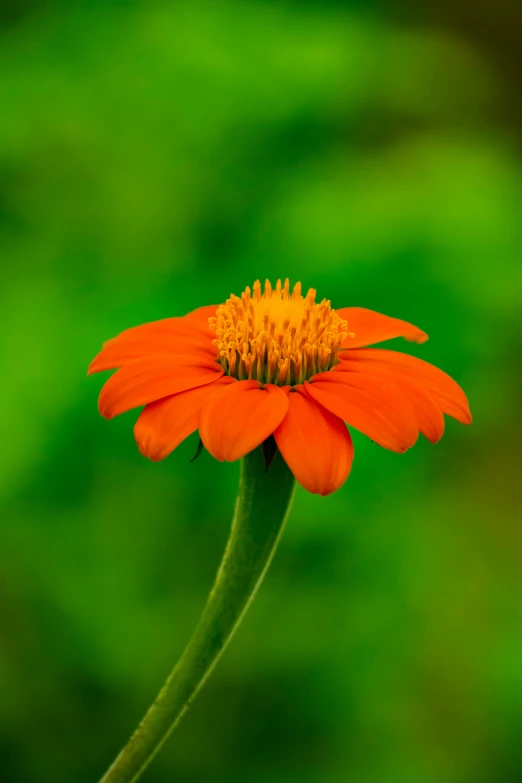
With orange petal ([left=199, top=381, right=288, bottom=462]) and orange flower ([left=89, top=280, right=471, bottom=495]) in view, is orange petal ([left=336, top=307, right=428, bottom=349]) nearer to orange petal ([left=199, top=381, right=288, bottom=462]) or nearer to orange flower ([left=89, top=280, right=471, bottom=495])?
orange flower ([left=89, top=280, right=471, bottom=495])

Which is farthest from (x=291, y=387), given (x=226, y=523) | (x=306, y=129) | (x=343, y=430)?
(x=306, y=129)

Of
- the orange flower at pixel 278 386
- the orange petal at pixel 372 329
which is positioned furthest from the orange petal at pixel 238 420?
the orange petal at pixel 372 329

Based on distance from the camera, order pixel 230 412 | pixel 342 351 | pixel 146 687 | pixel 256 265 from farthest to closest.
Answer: pixel 256 265 < pixel 146 687 < pixel 342 351 < pixel 230 412

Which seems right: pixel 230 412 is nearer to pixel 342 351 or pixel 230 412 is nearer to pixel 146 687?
pixel 342 351

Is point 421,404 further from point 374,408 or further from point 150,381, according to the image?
point 150,381

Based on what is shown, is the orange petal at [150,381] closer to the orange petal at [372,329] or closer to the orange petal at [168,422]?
the orange petal at [168,422]

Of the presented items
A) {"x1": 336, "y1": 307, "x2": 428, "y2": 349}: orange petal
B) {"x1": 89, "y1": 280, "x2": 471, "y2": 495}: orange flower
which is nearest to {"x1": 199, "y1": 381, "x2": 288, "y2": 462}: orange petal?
{"x1": 89, "y1": 280, "x2": 471, "y2": 495}: orange flower

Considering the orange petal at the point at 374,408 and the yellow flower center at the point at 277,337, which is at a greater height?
the yellow flower center at the point at 277,337
